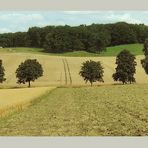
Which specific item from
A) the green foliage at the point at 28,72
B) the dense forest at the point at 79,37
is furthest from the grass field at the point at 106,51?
the green foliage at the point at 28,72

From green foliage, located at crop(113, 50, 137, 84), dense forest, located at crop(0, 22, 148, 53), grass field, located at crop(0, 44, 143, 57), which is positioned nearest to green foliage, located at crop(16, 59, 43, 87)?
dense forest, located at crop(0, 22, 148, 53)

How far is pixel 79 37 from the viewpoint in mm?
95062

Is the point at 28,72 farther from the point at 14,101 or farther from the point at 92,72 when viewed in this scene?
the point at 14,101

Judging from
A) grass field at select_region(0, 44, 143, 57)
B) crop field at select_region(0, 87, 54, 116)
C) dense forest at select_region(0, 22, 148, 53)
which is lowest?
crop field at select_region(0, 87, 54, 116)

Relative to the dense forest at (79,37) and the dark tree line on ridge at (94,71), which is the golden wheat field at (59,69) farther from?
the dense forest at (79,37)

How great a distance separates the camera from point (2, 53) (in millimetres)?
128000

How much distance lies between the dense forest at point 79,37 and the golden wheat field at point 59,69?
500cm

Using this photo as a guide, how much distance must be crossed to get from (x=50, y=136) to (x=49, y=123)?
5.34 metres

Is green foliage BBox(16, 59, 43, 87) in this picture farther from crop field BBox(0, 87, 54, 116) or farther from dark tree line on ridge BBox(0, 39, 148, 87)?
crop field BBox(0, 87, 54, 116)

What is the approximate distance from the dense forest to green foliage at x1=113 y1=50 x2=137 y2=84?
7829mm

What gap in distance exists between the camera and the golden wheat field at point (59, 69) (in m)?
102

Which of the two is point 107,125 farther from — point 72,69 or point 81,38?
point 72,69

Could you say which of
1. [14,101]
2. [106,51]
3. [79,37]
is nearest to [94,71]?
[106,51]

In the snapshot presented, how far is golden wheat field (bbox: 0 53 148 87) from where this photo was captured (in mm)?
101787
